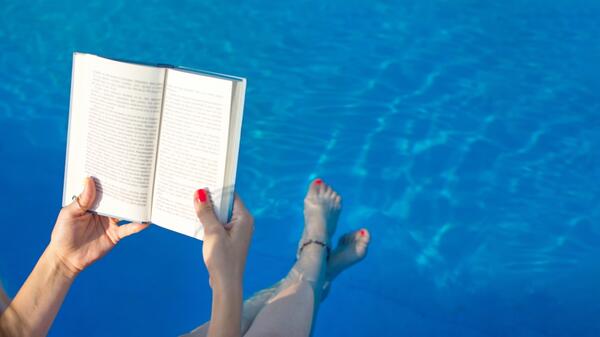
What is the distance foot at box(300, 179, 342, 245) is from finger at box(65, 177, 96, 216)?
1020 mm

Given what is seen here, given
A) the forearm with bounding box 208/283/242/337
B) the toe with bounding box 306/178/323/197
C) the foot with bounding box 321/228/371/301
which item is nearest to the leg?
the foot with bounding box 321/228/371/301

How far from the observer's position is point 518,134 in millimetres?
2818

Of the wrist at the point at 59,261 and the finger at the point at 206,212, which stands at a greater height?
the finger at the point at 206,212

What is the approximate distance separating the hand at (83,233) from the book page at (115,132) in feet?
0.12

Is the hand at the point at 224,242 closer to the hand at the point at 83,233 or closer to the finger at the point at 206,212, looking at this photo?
the finger at the point at 206,212

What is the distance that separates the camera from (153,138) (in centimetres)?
138

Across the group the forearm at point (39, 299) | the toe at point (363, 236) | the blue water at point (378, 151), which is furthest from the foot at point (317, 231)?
the forearm at point (39, 299)

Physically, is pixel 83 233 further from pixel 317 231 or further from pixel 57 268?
pixel 317 231

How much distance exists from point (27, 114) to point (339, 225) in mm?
1784

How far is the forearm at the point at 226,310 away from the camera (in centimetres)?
137

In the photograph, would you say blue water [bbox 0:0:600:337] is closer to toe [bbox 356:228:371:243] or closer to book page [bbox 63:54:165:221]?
toe [bbox 356:228:371:243]

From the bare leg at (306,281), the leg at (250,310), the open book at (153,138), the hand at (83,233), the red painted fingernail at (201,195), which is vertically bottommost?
the leg at (250,310)

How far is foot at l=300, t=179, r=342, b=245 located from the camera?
2297 mm

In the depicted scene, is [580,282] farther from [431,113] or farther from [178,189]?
[178,189]
